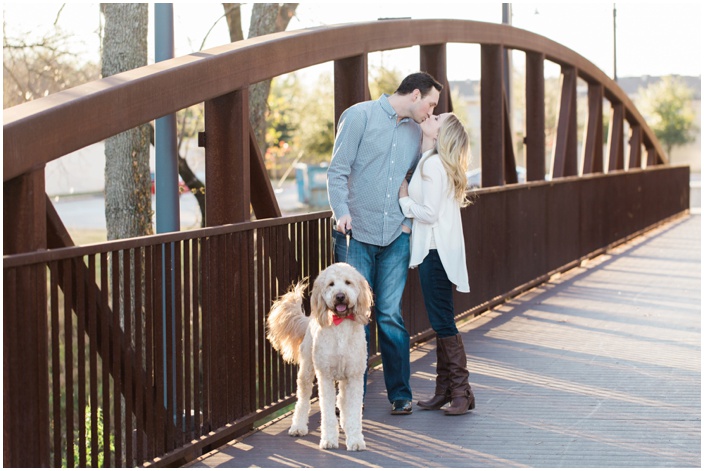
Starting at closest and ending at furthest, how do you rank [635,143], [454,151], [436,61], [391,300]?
[454,151] → [391,300] → [436,61] → [635,143]

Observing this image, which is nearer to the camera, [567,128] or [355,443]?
[355,443]

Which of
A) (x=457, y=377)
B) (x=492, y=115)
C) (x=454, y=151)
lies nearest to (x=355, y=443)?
(x=457, y=377)

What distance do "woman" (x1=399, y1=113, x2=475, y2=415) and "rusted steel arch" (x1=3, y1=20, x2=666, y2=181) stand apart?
43.1 inches

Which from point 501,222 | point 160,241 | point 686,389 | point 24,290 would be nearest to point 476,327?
point 501,222

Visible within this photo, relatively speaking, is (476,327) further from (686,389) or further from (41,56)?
(41,56)

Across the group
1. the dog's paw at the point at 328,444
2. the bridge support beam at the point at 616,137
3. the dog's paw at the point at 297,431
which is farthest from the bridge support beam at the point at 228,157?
the bridge support beam at the point at 616,137

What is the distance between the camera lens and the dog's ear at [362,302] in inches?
227

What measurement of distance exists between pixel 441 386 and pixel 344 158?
1.54m

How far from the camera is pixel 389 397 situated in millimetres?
6688

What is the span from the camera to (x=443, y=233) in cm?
651

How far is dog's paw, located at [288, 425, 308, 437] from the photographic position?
6.18m

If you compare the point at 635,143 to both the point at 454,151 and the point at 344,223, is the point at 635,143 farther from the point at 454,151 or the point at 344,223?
the point at 344,223

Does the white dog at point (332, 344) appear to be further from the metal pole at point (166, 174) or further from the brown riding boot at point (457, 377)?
the metal pole at point (166, 174)

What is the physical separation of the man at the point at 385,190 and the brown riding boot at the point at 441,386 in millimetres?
185
